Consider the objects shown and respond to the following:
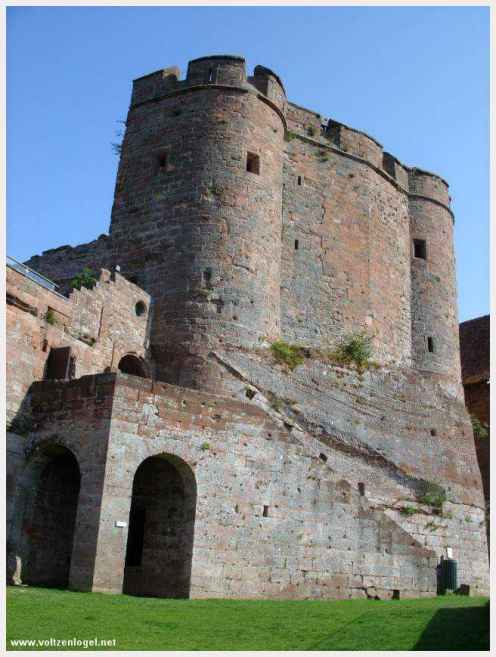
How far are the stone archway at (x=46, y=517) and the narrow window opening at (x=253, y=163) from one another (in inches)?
401

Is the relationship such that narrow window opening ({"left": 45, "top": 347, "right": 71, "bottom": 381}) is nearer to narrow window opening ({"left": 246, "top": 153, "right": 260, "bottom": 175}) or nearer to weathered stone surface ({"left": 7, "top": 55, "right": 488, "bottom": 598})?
weathered stone surface ({"left": 7, "top": 55, "right": 488, "bottom": 598})

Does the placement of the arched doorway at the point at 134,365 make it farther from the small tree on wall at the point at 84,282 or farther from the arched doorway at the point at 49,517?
the arched doorway at the point at 49,517

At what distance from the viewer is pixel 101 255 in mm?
23422

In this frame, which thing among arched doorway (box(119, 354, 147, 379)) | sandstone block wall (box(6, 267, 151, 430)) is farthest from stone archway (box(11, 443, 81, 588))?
arched doorway (box(119, 354, 147, 379))

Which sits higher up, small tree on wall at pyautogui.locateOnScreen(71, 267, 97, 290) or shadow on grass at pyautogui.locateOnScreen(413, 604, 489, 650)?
small tree on wall at pyautogui.locateOnScreen(71, 267, 97, 290)

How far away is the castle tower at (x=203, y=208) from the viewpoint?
21234 mm

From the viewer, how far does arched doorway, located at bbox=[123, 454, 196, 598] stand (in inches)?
643

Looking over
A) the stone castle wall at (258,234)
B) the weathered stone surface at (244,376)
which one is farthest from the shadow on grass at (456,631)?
the stone castle wall at (258,234)

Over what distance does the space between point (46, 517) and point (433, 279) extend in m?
16.4

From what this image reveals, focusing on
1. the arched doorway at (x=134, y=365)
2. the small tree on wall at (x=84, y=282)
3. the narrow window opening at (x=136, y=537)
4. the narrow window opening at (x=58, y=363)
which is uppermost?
the small tree on wall at (x=84, y=282)

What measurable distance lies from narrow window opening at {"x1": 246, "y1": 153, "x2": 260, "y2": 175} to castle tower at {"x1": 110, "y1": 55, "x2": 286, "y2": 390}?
0.03 m

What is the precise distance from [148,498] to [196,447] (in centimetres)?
181

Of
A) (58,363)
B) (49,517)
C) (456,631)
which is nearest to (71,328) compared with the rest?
(58,363)

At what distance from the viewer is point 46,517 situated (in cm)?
1681
